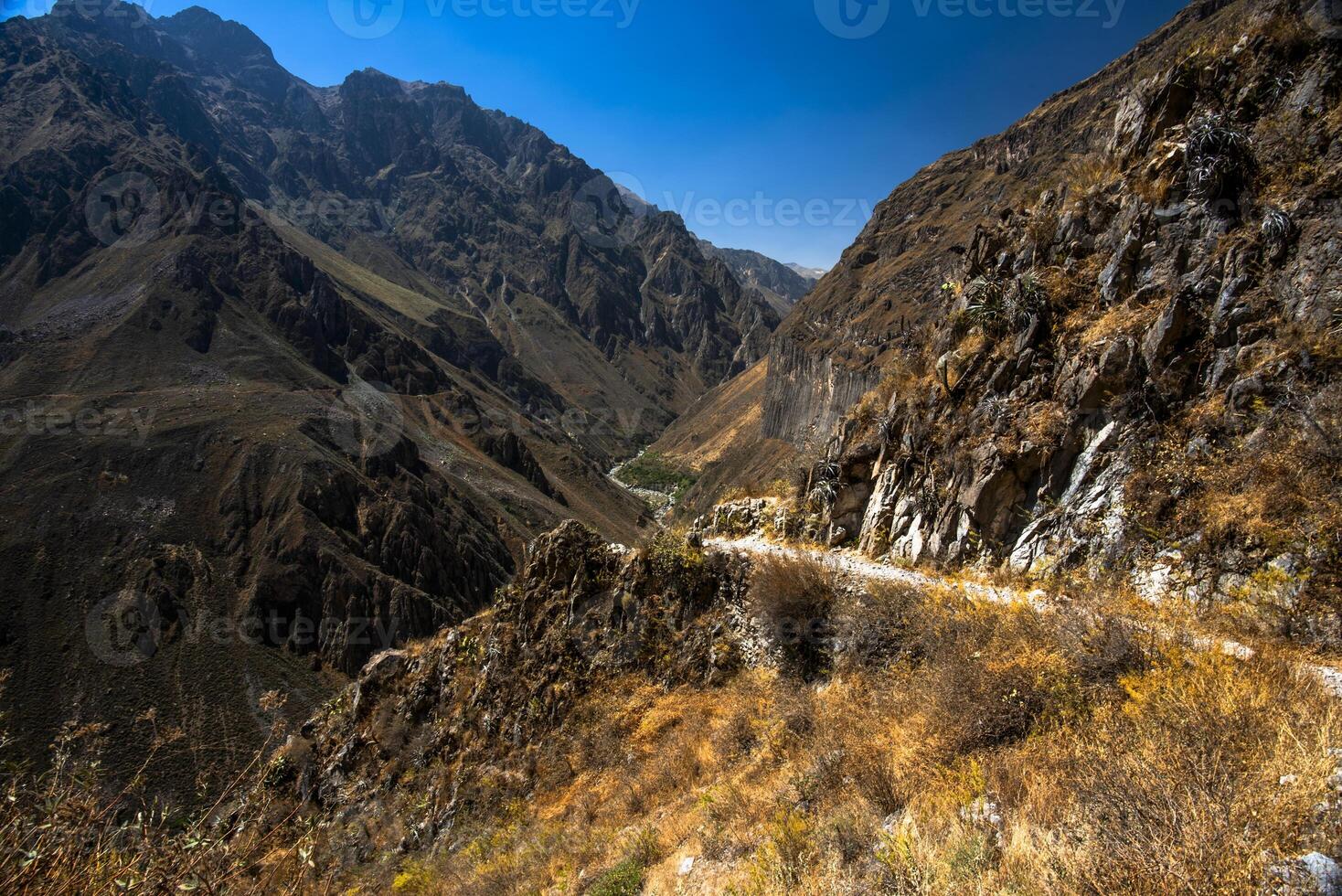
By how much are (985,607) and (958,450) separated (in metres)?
3.53

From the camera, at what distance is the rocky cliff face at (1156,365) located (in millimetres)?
7066

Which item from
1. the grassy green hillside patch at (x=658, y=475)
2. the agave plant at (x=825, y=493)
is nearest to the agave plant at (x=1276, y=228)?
the agave plant at (x=825, y=493)

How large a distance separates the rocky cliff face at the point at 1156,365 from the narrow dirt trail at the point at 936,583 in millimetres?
639

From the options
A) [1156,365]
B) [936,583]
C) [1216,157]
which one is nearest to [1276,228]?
[1216,157]

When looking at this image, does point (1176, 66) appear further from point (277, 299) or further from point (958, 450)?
point (277, 299)

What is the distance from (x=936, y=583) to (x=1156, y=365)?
14.3 feet

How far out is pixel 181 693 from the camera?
46.4m

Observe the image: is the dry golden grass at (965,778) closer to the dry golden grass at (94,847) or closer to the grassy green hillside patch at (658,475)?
the dry golden grass at (94,847)

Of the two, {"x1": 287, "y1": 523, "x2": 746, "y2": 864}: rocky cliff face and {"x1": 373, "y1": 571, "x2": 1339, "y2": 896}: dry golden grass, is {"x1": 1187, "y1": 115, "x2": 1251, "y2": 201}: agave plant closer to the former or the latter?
{"x1": 373, "y1": 571, "x2": 1339, "y2": 896}: dry golden grass

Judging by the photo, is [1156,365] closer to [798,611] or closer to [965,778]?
[798,611]

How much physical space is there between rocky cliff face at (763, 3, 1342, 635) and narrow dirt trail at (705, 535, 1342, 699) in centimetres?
64

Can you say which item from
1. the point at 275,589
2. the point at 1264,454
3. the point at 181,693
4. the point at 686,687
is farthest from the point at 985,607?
the point at 275,589

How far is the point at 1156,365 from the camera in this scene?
8.45 m

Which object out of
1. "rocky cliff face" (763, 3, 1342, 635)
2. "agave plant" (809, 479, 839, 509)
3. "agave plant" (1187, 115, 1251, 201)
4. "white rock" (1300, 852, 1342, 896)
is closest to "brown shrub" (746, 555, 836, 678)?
"rocky cliff face" (763, 3, 1342, 635)
